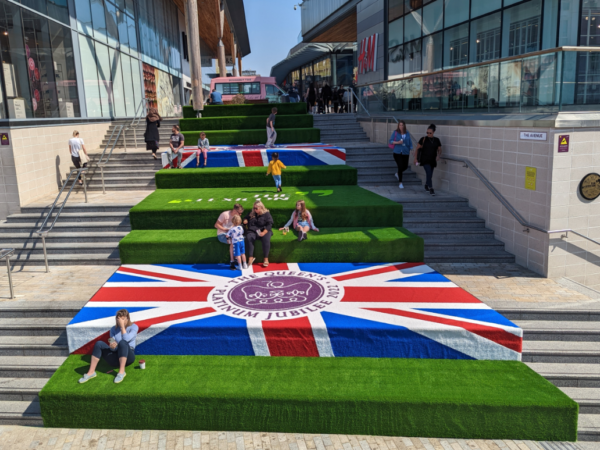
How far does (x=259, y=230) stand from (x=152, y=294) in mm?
2289

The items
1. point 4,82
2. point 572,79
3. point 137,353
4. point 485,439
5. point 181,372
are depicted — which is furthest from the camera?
point 4,82

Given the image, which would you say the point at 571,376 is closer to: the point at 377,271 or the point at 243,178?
the point at 377,271

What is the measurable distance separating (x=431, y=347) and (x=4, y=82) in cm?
1150

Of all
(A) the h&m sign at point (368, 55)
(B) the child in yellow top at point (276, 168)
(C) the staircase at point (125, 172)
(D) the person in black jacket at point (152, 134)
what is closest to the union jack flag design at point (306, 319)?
(B) the child in yellow top at point (276, 168)

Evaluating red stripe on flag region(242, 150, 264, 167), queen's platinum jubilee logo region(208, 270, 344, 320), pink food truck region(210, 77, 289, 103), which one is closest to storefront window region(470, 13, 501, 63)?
red stripe on flag region(242, 150, 264, 167)

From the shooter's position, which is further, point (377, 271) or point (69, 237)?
point (69, 237)

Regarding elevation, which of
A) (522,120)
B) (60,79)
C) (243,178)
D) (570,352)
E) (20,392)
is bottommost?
(20,392)

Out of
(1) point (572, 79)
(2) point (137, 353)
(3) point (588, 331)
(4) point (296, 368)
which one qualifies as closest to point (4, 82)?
(2) point (137, 353)

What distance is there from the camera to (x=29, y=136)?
12.0m

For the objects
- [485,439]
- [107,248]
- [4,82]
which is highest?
[4,82]

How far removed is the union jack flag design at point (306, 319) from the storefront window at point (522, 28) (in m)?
8.75

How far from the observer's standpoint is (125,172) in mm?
14148

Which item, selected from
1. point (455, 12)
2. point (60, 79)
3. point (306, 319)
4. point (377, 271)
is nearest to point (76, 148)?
point (60, 79)

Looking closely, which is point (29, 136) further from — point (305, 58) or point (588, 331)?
point (305, 58)
